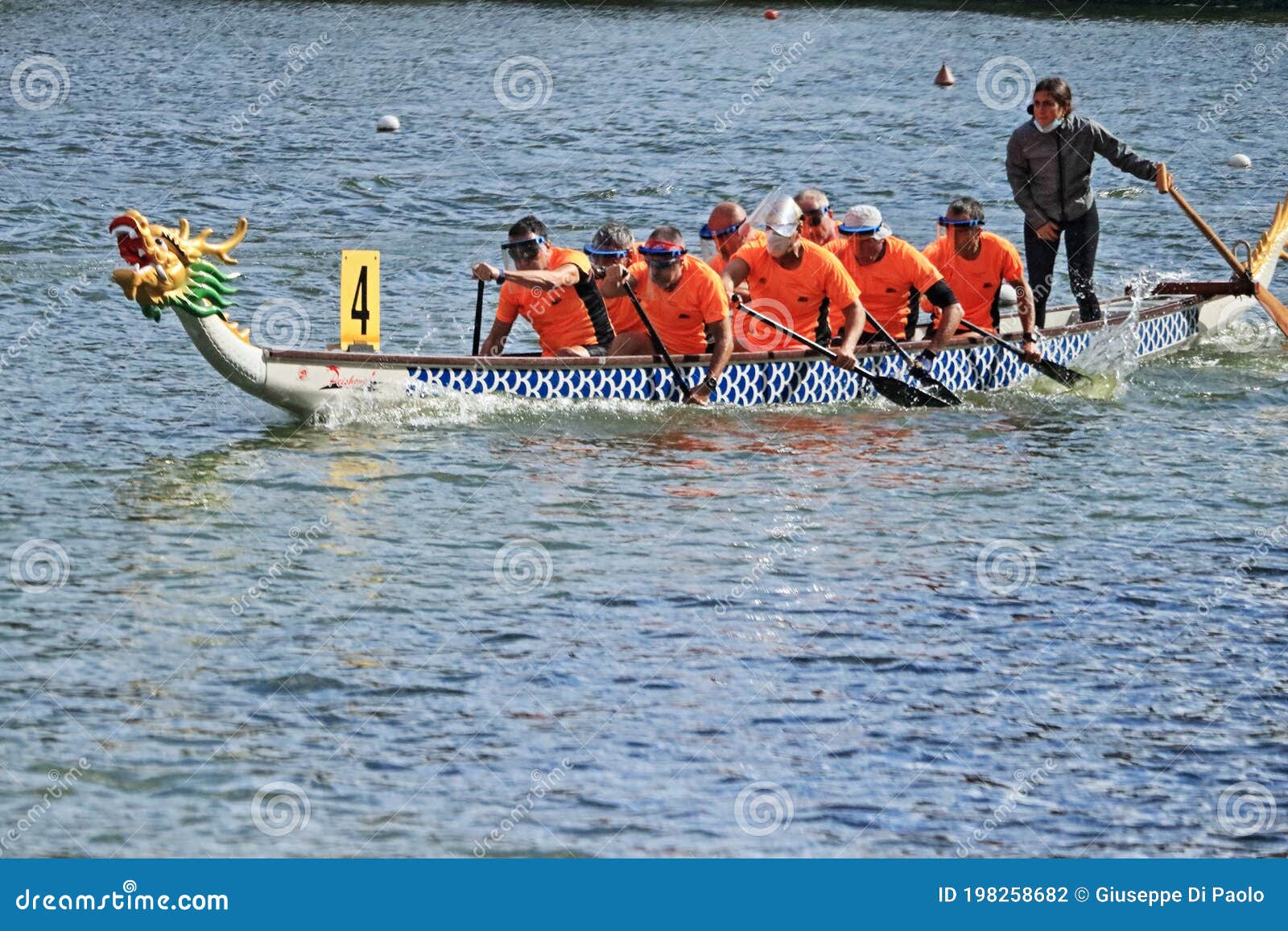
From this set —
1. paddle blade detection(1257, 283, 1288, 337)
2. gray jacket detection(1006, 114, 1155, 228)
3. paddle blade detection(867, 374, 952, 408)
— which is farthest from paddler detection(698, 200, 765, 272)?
paddle blade detection(1257, 283, 1288, 337)

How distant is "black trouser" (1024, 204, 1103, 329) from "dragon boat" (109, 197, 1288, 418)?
401 millimetres

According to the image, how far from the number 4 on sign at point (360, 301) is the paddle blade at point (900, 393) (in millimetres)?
4233

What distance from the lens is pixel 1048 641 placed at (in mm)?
10609

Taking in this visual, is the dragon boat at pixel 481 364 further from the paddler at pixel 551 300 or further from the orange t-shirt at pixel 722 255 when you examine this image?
the orange t-shirt at pixel 722 255

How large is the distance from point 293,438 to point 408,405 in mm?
919

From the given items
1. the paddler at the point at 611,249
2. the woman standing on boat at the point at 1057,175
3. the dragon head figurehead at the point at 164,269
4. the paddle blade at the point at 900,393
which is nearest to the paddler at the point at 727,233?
the paddler at the point at 611,249

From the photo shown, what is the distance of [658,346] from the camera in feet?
47.5

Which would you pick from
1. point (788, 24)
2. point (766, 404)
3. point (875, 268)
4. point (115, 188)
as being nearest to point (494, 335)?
point (766, 404)

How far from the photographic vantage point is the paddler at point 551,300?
1395 cm

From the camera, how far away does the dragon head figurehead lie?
12461 mm

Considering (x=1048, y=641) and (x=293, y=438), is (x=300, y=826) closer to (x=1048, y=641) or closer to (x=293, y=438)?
(x=1048, y=641)

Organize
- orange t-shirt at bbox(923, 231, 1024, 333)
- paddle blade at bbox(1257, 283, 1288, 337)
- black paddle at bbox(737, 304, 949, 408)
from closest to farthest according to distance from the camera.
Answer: black paddle at bbox(737, 304, 949, 408) < orange t-shirt at bbox(923, 231, 1024, 333) < paddle blade at bbox(1257, 283, 1288, 337)

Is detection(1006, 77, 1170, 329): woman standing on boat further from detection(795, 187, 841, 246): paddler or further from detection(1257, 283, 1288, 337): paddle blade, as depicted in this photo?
detection(1257, 283, 1288, 337): paddle blade

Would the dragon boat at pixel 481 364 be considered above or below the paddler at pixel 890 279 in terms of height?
below
